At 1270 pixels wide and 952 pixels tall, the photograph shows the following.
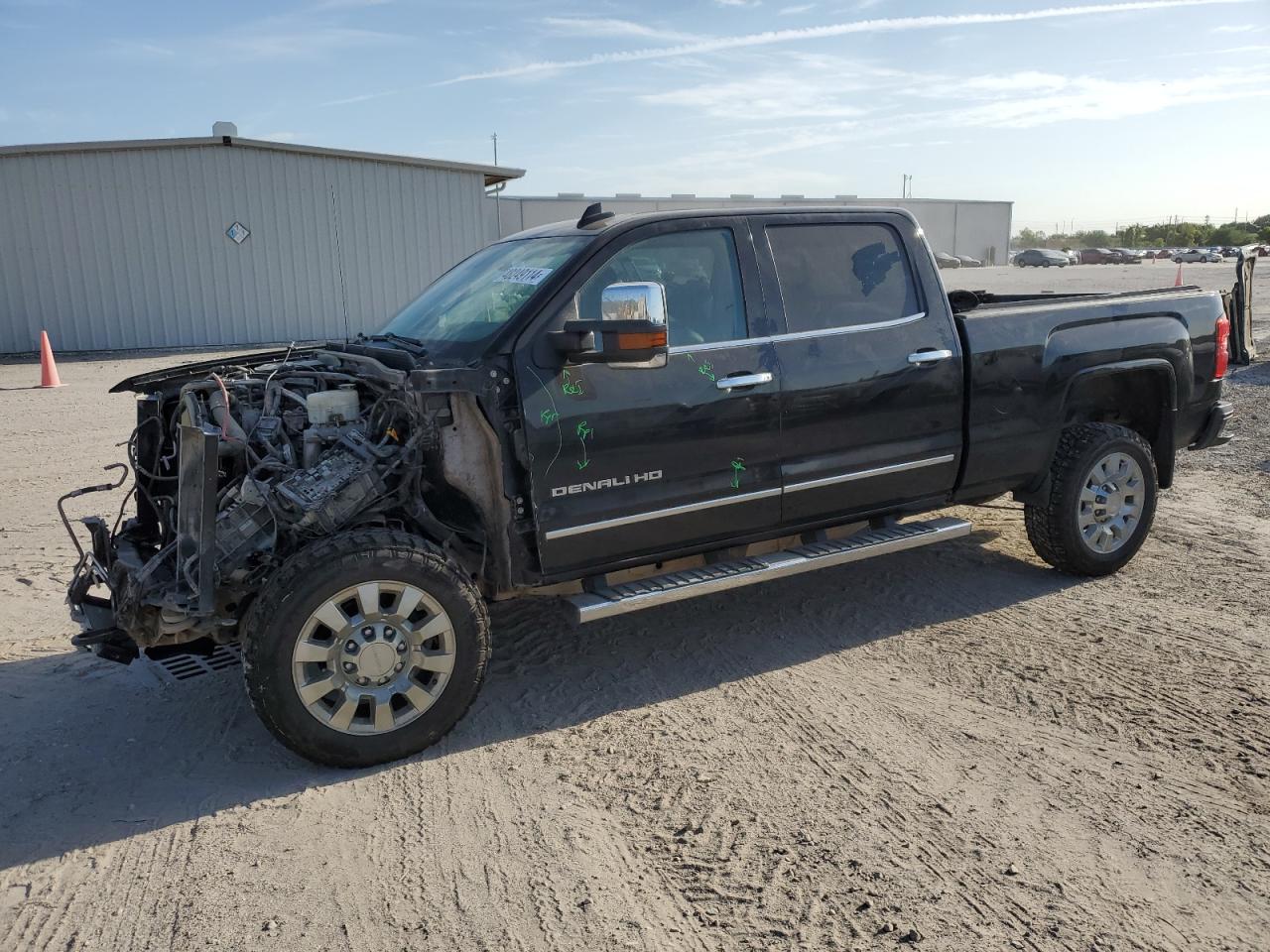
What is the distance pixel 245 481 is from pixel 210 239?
1788 cm

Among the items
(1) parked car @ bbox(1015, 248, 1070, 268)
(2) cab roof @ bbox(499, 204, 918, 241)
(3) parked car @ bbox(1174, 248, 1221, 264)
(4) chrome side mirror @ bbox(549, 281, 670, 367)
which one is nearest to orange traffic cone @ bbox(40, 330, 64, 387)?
(2) cab roof @ bbox(499, 204, 918, 241)

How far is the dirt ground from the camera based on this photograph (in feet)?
9.29

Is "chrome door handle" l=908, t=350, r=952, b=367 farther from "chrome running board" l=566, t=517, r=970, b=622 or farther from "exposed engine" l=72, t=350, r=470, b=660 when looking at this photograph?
"exposed engine" l=72, t=350, r=470, b=660

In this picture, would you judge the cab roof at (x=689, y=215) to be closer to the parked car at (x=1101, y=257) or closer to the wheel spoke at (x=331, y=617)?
the wheel spoke at (x=331, y=617)

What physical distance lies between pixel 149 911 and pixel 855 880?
2.10m

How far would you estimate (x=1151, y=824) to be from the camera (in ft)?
10.6

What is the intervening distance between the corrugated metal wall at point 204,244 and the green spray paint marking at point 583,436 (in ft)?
59.1

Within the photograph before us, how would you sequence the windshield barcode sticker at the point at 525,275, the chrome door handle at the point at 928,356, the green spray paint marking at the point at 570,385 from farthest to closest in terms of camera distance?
the chrome door handle at the point at 928,356 → the windshield barcode sticker at the point at 525,275 → the green spray paint marking at the point at 570,385

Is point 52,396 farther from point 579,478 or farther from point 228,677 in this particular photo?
point 579,478

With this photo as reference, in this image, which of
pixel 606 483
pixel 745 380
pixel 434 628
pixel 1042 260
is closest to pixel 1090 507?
pixel 745 380

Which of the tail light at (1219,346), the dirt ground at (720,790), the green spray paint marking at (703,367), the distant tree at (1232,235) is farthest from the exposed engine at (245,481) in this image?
the distant tree at (1232,235)

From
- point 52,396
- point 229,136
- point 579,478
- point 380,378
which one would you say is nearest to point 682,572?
point 579,478

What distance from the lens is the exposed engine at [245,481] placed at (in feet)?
12.2

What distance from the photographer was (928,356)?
4.89 meters
